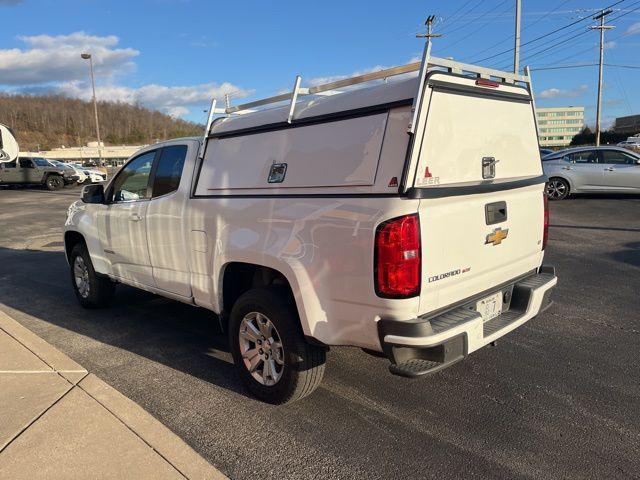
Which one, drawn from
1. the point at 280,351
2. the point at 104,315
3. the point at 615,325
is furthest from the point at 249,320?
the point at 615,325

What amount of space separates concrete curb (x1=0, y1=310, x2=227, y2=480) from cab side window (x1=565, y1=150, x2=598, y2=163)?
46.8 feet

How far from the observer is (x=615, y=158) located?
46.3 ft

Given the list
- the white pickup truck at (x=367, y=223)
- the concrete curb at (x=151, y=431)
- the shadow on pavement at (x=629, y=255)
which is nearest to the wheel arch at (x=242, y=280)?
the white pickup truck at (x=367, y=223)

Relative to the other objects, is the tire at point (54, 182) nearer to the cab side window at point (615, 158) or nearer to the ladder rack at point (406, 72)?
the cab side window at point (615, 158)

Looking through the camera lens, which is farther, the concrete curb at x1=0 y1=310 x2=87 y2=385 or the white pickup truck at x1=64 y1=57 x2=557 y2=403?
the concrete curb at x1=0 y1=310 x2=87 y2=385

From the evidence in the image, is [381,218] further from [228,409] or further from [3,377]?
[3,377]

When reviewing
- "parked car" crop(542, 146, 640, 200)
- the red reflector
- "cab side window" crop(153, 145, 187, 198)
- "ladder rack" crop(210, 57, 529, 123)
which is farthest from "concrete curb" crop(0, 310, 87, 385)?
"parked car" crop(542, 146, 640, 200)

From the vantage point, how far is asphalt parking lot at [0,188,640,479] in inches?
114

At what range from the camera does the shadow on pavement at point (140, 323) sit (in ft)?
14.5

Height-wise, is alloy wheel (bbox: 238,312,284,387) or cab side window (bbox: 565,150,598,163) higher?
cab side window (bbox: 565,150,598,163)

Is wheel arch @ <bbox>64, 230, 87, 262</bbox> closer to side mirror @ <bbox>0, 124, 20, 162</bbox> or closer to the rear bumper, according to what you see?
side mirror @ <bbox>0, 124, 20, 162</bbox>

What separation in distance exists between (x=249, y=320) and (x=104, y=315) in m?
2.98

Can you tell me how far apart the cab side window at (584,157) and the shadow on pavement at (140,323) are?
12.6 m

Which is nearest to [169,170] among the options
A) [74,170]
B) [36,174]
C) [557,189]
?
[557,189]
